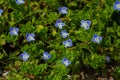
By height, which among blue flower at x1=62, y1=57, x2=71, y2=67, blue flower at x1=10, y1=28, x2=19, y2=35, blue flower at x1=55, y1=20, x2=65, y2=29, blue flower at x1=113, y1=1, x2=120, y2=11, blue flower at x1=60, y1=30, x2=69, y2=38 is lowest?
blue flower at x1=62, y1=57, x2=71, y2=67

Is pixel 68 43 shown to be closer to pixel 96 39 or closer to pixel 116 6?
pixel 96 39

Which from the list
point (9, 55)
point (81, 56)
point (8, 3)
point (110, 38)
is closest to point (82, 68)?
point (81, 56)

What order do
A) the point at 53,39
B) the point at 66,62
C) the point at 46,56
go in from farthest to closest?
the point at 53,39 < the point at 46,56 < the point at 66,62

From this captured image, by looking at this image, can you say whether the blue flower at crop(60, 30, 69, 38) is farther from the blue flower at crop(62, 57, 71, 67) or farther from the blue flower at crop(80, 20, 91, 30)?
the blue flower at crop(62, 57, 71, 67)

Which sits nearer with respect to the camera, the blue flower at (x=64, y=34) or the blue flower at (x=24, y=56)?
the blue flower at (x=24, y=56)

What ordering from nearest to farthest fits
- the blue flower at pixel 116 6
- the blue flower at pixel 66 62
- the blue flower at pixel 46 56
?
the blue flower at pixel 66 62, the blue flower at pixel 46 56, the blue flower at pixel 116 6

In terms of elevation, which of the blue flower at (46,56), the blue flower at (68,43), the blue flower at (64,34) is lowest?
the blue flower at (46,56)

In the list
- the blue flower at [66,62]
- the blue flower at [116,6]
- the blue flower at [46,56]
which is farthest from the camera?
the blue flower at [116,6]

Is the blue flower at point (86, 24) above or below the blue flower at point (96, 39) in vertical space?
above

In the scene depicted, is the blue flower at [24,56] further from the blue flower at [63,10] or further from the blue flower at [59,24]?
the blue flower at [63,10]

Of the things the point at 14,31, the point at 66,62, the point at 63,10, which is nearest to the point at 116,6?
the point at 63,10

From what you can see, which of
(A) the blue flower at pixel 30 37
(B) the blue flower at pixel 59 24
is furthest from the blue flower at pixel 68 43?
(A) the blue flower at pixel 30 37

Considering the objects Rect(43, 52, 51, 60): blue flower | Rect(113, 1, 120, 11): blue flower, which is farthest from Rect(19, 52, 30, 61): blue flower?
Rect(113, 1, 120, 11): blue flower
